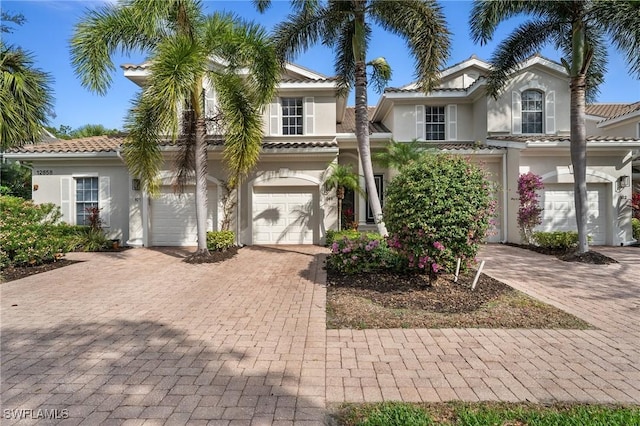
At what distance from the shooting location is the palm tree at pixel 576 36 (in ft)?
29.8

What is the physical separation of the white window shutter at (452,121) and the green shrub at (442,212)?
33.4 feet

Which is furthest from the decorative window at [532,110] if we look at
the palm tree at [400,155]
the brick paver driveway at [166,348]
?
the brick paver driveway at [166,348]

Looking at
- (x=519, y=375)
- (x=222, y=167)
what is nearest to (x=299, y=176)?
(x=222, y=167)

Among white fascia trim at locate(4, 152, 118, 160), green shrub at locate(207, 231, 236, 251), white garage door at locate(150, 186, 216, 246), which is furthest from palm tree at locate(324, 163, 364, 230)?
white fascia trim at locate(4, 152, 118, 160)

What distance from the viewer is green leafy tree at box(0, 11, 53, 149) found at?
818cm

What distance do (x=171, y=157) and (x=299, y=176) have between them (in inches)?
196

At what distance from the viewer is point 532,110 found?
14.6 metres

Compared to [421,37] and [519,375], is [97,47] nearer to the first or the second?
[421,37]

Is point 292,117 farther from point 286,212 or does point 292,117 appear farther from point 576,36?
point 576,36

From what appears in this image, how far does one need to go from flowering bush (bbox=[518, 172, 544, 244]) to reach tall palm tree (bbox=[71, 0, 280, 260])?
960 cm

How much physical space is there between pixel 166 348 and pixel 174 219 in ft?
33.3

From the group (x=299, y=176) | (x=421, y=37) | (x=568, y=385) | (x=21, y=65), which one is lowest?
(x=568, y=385)

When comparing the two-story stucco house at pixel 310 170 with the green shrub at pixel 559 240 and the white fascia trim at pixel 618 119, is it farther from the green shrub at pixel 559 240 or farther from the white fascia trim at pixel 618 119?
the white fascia trim at pixel 618 119

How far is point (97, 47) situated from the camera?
29.0 ft
